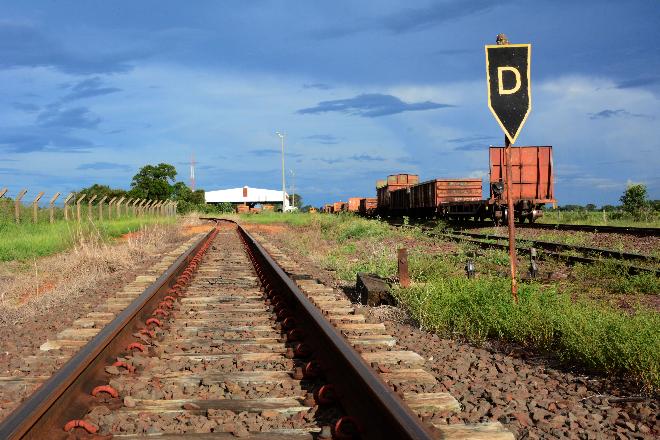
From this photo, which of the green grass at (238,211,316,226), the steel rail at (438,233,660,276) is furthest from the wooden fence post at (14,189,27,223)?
the steel rail at (438,233,660,276)

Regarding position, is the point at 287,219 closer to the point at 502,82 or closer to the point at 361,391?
the point at 502,82

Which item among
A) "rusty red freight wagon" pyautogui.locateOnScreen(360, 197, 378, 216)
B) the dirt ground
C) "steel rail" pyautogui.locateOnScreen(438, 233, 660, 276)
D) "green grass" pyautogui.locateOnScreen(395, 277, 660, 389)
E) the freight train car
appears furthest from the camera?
"rusty red freight wagon" pyautogui.locateOnScreen(360, 197, 378, 216)

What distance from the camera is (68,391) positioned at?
10.4ft

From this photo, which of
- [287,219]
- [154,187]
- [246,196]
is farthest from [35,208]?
[246,196]

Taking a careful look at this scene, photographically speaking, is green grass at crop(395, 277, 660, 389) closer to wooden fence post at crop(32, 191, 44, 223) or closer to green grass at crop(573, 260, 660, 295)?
green grass at crop(573, 260, 660, 295)

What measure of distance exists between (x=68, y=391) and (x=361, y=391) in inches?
57.6

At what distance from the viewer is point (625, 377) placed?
4.05 meters

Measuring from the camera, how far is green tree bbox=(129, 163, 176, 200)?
95.1 meters

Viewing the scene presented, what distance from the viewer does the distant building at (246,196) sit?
118m

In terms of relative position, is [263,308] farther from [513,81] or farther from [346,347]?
[513,81]

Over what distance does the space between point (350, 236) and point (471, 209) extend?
24.2 ft

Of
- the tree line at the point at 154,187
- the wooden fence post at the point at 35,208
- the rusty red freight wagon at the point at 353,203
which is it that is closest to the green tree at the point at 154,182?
the tree line at the point at 154,187

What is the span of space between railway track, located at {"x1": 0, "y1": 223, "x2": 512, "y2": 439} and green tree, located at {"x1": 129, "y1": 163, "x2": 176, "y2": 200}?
9215 cm

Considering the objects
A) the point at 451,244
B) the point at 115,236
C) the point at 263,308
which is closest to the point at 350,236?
A: the point at 451,244
